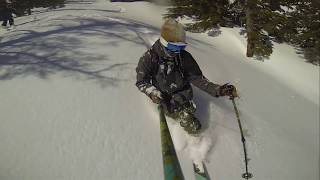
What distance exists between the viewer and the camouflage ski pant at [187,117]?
18.3 ft

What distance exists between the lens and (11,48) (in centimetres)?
745

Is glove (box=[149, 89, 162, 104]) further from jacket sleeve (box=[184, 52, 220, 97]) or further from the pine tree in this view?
the pine tree

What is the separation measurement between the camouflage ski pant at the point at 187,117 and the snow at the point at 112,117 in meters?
0.13

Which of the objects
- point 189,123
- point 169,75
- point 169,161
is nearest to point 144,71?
point 169,75

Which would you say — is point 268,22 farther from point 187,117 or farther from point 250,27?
point 187,117

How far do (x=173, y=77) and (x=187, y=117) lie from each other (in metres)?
0.66

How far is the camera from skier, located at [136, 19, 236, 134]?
18.2 ft

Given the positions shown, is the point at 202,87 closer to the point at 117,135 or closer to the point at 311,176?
the point at 117,135

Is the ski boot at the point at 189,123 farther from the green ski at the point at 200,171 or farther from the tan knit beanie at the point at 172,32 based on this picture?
the tan knit beanie at the point at 172,32

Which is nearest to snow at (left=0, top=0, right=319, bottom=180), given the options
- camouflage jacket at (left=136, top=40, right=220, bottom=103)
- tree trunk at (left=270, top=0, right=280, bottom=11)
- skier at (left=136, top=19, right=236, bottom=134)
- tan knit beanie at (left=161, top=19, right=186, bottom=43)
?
skier at (left=136, top=19, right=236, bottom=134)

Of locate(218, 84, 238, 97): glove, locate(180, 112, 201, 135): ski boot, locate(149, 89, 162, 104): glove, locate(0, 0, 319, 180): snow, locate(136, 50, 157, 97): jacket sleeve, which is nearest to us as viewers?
locate(0, 0, 319, 180): snow

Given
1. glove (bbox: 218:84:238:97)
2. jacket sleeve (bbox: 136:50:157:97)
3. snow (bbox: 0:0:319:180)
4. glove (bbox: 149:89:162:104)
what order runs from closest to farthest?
snow (bbox: 0:0:319:180)
glove (bbox: 218:84:238:97)
glove (bbox: 149:89:162:104)
jacket sleeve (bbox: 136:50:157:97)

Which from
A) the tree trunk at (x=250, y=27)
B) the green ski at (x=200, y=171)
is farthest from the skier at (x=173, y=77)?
the tree trunk at (x=250, y=27)

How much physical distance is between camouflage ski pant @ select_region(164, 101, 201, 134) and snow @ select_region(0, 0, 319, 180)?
0.13 meters
